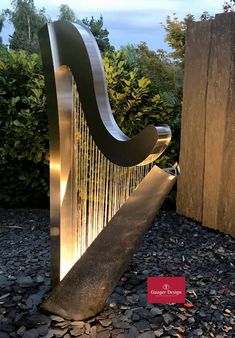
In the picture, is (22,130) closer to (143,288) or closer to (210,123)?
(210,123)

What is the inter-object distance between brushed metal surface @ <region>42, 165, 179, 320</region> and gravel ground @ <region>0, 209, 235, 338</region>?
0.21ft

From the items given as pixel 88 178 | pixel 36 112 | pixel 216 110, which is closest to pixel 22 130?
pixel 36 112

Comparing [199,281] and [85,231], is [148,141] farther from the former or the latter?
[199,281]

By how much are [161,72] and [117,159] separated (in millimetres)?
2994

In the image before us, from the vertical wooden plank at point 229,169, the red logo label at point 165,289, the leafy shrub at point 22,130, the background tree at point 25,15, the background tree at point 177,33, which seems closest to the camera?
the red logo label at point 165,289

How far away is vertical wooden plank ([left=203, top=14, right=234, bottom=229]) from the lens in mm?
2619

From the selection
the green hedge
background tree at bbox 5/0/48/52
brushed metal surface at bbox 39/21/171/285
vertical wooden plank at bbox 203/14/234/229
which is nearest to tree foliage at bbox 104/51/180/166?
the green hedge

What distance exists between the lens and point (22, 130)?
2.91m

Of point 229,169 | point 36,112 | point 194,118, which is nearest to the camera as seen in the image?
point 229,169

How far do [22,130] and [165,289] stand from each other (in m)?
1.63

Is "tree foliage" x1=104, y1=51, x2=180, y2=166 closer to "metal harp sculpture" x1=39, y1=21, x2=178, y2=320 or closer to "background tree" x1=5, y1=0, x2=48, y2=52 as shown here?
"metal harp sculpture" x1=39, y1=21, x2=178, y2=320

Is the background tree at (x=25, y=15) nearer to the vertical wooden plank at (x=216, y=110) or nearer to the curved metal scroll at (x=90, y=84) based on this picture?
the vertical wooden plank at (x=216, y=110)

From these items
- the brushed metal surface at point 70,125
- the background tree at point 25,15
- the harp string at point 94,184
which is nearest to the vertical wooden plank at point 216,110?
the harp string at point 94,184

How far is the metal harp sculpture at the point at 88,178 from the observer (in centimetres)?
134
